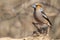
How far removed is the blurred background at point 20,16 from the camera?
290 inches

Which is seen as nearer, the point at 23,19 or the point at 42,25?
the point at 42,25

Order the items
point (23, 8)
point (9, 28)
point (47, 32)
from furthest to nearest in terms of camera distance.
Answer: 1. point (23, 8)
2. point (9, 28)
3. point (47, 32)

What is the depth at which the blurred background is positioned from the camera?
736cm

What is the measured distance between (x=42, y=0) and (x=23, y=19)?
35.5 inches

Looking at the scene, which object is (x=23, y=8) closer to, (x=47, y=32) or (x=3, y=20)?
(x=3, y=20)

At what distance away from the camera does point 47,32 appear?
13.8ft

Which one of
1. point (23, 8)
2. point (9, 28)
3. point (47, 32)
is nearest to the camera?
point (47, 32)

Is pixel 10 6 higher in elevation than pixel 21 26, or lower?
higher

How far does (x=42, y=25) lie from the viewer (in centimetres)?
429

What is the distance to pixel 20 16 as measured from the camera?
7.71 meters

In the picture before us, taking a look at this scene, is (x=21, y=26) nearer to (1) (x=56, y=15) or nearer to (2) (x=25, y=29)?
(2) (x=25, y=29)

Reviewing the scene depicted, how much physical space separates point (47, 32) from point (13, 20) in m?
3.54

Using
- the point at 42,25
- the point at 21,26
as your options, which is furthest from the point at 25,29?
the point at 42,25

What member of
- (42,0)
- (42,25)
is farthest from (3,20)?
(42,25)
